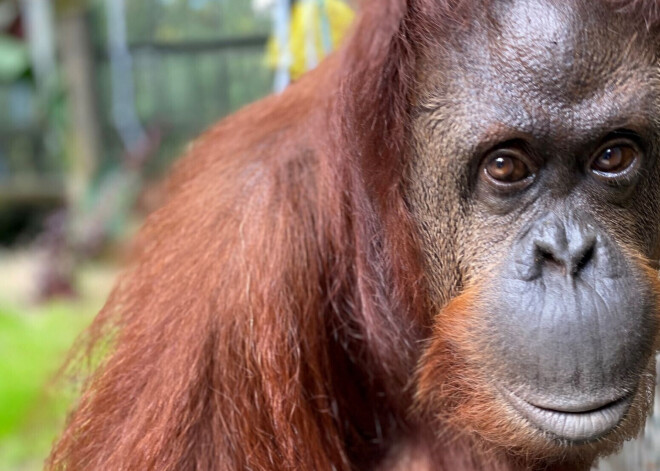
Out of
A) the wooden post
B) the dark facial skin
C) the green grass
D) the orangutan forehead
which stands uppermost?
the orangutan forehead

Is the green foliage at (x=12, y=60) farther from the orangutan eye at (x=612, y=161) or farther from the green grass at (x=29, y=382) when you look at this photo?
the orangutan eye at (x=612, y=161)

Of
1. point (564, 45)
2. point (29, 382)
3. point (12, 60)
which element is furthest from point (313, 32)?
point (12, 60)

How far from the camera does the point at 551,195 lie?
71.6 inches

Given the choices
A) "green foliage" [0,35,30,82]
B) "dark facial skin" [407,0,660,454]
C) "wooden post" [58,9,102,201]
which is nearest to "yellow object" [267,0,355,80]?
"dark facial skin" [407,0,660,454]

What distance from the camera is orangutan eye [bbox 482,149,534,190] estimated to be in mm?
1827

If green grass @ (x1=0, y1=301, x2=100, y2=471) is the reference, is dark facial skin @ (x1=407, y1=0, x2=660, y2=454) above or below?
above

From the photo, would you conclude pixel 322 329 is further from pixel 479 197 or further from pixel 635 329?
pixel 635 329

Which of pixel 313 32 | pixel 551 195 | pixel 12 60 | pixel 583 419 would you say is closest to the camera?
pixel 583 419

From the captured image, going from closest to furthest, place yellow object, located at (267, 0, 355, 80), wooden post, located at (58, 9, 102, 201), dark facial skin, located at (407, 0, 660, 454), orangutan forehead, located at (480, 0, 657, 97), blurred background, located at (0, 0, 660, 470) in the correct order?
dark facial skin, located at (407, 0, 660, 454) → orangutan forehead, located at (480, 0, 657, 97) → yellow object, located at (267, 0, 355, 80) → blurred background, located at (0, 0, 660, 470) → wooden post, located at (58, 9, 102, 201)

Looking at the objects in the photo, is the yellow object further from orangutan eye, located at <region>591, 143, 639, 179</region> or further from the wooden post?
the wooden post

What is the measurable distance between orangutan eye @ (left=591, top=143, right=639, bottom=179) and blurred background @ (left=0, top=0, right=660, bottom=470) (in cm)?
287

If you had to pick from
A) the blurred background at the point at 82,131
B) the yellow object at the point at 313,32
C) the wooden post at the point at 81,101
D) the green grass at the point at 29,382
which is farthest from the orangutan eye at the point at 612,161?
the wooden post at the point at 81,101

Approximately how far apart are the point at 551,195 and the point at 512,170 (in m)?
0.11

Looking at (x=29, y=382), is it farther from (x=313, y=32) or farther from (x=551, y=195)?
(x=551, y=195)
